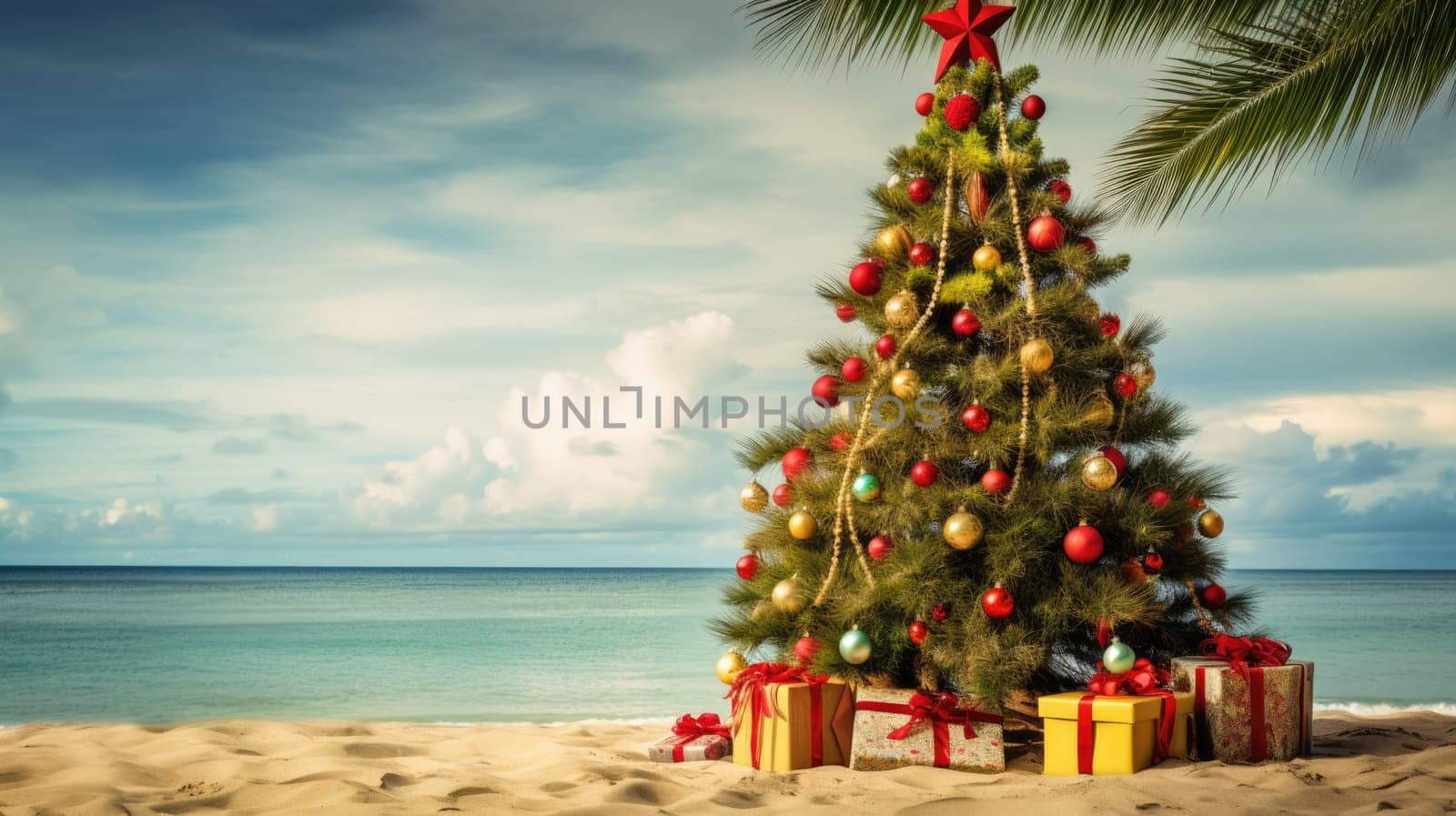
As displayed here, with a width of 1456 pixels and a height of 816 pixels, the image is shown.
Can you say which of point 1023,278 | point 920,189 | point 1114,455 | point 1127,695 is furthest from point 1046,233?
point 1127,695

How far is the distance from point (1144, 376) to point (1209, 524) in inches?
32.1

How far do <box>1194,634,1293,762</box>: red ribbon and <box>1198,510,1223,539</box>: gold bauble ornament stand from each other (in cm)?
63

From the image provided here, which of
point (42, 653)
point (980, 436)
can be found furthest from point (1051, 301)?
point (42, 653)

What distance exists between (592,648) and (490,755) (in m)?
8.24

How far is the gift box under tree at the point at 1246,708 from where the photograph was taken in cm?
379

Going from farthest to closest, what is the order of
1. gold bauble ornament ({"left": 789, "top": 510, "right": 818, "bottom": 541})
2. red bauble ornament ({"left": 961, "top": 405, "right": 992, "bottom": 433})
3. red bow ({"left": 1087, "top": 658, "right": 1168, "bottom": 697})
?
gold bauble ornament ({"left": 789, "top": 510, "right": 818, "bottom": 541}) → red bauble ornament ({"left": 961, "top": 405, "right": 992, "bottom": 433}) → red bow ({"left": 1087, "top": 658, "right": 1168, "bottom": 697})

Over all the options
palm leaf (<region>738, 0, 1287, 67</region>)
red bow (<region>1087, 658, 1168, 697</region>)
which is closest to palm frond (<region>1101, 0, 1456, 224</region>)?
palm leaf (<region>738, 0, 1287, 67</region>)

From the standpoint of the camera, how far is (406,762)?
13.5 feet

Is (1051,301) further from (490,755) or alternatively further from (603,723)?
(603,723)

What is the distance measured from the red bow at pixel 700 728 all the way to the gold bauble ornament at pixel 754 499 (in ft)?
3.30

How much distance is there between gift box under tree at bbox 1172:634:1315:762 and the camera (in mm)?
3789

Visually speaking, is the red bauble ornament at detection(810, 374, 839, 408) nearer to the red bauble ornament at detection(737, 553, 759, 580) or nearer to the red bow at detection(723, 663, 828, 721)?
the red bauble ornament at detection(737, 553, 759, 580)

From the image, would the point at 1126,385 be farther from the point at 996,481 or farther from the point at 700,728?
the point at 700,728

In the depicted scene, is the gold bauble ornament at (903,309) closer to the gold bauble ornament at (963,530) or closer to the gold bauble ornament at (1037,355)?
the gold bauble ornament at (1037,355)
